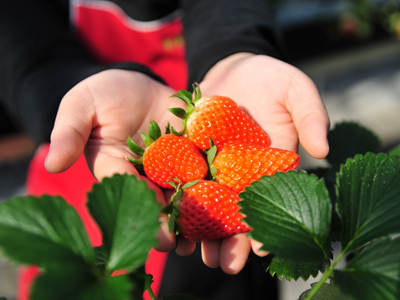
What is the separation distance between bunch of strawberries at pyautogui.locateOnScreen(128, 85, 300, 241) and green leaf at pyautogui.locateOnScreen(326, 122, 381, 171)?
0.07 m

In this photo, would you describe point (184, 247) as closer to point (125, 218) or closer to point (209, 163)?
point (209, 163)

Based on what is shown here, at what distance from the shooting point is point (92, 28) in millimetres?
1604

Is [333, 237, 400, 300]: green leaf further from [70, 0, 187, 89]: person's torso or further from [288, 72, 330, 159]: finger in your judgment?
[70, 0, 187, 89]: person's torso

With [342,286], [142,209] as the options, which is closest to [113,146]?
[142,209]

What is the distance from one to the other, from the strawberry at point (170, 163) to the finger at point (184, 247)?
0.12 meters

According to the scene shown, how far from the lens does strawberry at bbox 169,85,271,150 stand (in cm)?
72

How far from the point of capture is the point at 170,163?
2.12 ft

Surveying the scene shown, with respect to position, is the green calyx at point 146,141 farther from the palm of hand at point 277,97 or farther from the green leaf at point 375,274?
the green leaf at point 375,274

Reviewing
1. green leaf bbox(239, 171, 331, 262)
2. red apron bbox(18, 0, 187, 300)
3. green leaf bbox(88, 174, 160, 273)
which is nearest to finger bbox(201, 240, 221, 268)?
green leaf bbox(239, 171, 331, 262)

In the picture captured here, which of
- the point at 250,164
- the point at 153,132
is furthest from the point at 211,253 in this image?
the point at 153,132

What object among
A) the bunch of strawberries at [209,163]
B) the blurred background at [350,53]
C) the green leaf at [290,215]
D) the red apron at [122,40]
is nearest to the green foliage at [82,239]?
the green leaf at [290,215]

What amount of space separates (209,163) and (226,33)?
64 centimetres

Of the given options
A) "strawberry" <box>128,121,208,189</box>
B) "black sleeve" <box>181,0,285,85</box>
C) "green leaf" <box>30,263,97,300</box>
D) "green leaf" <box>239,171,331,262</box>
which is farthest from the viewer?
"black sleeve" <box>181,0,285,85</box>

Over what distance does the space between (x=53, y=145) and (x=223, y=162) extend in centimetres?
33
